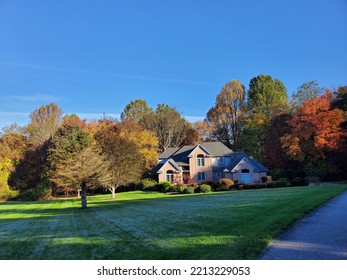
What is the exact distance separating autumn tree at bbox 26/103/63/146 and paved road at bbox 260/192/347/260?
45.2 metres

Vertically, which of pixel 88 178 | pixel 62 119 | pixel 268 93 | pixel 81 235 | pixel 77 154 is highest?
pixel 268 93

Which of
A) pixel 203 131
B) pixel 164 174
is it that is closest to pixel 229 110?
pixel 203 131

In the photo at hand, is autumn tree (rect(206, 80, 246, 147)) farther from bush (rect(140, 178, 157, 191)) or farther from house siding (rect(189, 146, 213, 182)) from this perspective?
bush (rect(140, 178, 157, 191))

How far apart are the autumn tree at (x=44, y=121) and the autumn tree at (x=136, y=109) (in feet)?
52.1

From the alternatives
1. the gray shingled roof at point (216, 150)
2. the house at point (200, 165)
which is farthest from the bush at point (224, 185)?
the gray shingled roof at point (216, 150)

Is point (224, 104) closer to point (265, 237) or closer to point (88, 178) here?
point (88, 178)

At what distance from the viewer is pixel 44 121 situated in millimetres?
48375

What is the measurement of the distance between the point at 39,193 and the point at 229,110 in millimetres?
35025

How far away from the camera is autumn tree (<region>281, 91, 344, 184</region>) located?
33.2 metres

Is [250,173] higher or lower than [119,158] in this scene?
lower

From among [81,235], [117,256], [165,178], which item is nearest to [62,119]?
[165,178]

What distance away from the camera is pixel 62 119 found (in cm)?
4969

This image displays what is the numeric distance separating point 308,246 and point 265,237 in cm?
105

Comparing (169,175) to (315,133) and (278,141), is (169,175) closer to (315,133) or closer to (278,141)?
(278,141)
